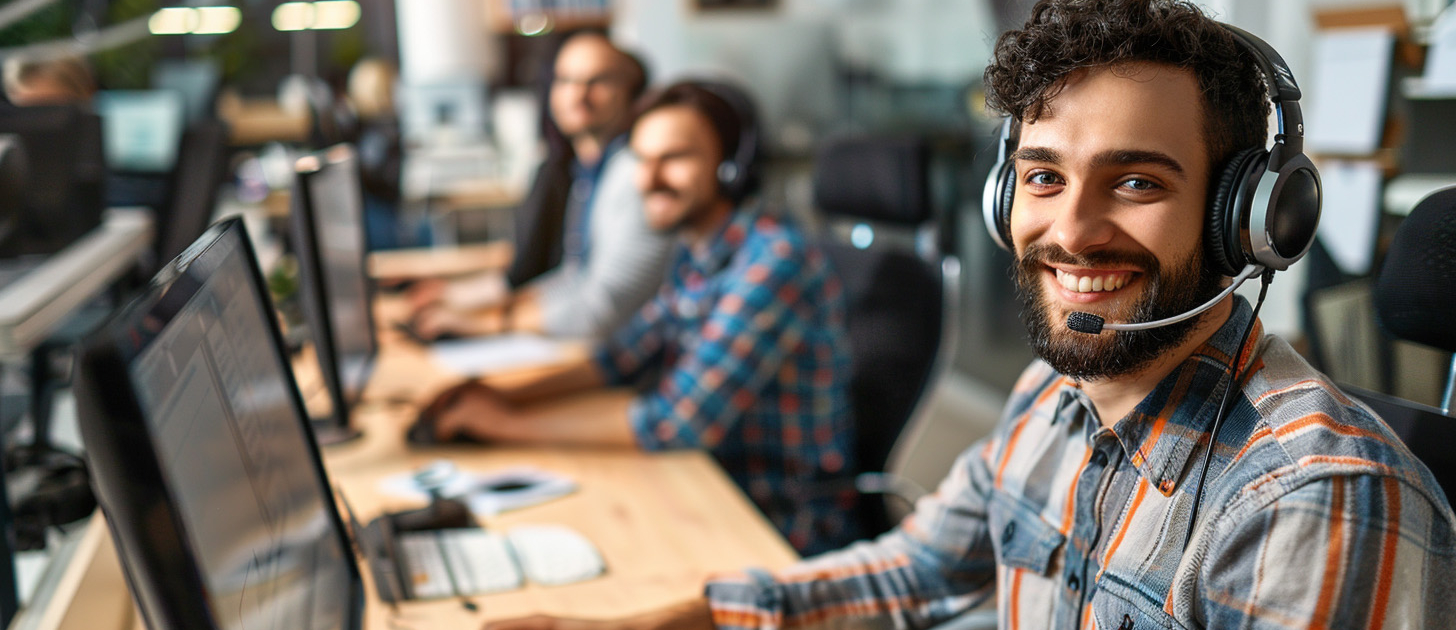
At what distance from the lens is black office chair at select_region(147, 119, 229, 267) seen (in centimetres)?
201

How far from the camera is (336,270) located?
154 cm

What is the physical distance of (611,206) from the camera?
2.41m

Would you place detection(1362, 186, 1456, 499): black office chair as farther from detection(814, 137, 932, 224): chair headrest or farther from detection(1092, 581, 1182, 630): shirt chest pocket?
detection(814, 137, 932, 224): chair headrest

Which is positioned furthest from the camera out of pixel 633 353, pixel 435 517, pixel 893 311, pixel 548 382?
pixel 633 353

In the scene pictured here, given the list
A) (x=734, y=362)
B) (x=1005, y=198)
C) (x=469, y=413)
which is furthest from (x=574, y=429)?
(x=1005, y=198)

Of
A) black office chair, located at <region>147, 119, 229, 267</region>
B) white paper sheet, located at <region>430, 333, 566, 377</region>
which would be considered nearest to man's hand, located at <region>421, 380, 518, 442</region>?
white paper sheet, located at <region>430, 333, 566, 377</region>

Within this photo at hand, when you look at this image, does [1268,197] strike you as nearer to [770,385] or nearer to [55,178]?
[770,385]

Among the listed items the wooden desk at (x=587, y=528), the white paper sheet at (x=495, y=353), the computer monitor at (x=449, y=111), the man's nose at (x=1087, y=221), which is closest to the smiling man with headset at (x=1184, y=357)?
the man's nose at (x=1087, y=221)

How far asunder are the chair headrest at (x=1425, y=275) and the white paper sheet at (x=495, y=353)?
158 centimetres

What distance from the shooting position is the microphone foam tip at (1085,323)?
70 cm

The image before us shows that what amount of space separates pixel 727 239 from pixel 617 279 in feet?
2.29

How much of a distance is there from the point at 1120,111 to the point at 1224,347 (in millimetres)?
186

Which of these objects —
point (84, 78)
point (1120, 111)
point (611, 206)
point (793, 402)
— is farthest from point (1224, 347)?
point (84, 78)

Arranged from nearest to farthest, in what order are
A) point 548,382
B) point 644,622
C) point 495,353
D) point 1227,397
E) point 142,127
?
point 1227,397
point 644,622
point 548,382
point 495,353
point 142,127
